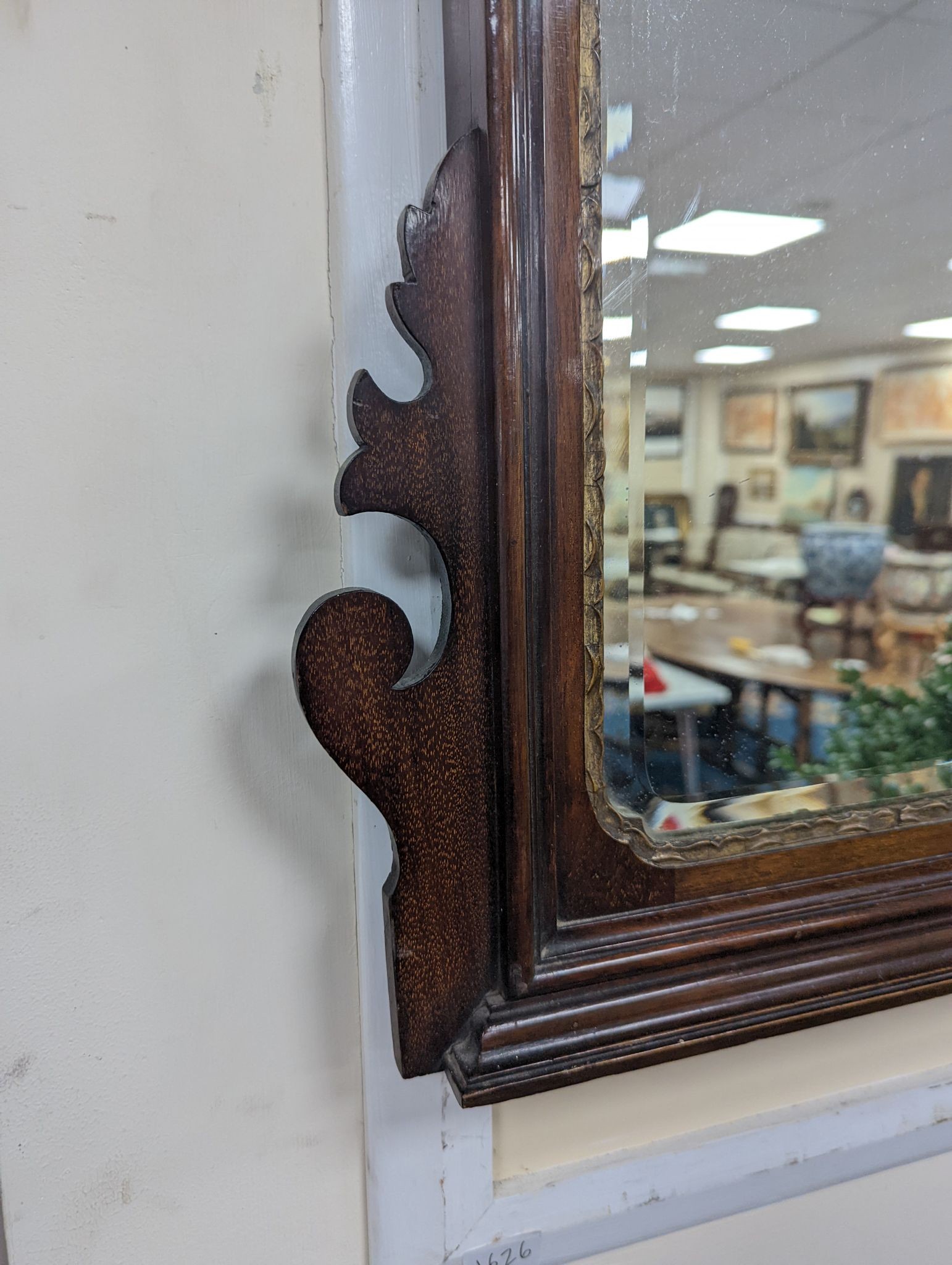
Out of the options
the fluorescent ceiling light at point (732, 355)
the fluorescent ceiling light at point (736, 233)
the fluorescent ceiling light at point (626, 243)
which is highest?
the fluorescent ceiling light at point (736, 233)

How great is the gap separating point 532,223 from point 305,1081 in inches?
17.7

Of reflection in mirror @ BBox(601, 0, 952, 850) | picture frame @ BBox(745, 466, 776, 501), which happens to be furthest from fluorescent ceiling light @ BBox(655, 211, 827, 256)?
picture frame @ BBox(745, 466, 776, 501)

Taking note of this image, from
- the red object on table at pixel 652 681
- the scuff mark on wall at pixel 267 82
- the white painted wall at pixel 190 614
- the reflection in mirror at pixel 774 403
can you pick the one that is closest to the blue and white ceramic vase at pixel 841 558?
the reflection in mirror at pixel 774 403

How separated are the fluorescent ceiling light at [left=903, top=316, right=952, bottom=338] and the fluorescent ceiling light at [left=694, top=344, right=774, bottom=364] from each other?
0.33 feet

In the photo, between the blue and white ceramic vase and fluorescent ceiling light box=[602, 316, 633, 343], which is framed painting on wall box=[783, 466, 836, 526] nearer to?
the blue and white ceramic vase

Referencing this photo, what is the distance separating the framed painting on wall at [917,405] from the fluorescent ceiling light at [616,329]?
0.56 ft

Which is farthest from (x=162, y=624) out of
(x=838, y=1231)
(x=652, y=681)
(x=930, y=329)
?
(x=838, y=1231)

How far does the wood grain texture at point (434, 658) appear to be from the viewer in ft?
1.18

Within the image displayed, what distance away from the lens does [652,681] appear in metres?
0.43

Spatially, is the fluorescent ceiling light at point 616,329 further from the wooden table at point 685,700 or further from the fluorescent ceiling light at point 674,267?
the wooden table at point 685,700

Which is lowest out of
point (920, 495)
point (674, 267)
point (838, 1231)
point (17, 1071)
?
point (838, 1231)

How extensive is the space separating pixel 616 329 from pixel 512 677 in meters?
0.17

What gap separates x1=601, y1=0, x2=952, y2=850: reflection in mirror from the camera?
0.40 meters

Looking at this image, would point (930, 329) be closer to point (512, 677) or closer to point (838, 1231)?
point (512, 677)
